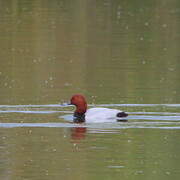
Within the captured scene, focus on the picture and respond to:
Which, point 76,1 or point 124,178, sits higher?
point 124,178

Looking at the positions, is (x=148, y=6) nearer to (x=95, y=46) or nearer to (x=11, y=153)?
(x=95, y=46)

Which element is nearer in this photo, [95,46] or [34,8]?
[95,46]

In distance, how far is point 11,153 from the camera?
12352mm

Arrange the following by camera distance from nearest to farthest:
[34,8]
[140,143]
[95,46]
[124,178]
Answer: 1. [124,178]
2. [140,143]
3. [95,46]
4. [34,8]

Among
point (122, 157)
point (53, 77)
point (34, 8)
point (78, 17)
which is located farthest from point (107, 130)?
point (34, 8)

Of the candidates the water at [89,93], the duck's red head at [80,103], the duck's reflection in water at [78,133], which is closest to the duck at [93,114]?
the duck's red head at [80,103]

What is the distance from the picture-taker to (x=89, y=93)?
17609mm

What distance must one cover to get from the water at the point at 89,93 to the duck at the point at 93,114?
13cm

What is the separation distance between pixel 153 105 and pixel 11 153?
4.02 m

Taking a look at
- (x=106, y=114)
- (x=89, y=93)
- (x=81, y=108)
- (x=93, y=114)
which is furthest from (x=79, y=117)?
(x=89, y=93)

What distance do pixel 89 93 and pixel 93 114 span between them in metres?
2.53

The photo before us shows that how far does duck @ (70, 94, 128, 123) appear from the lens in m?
14.8

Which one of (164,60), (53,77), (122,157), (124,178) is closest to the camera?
(124,178)

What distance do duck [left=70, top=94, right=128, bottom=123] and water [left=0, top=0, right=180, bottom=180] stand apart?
13 centimetres
